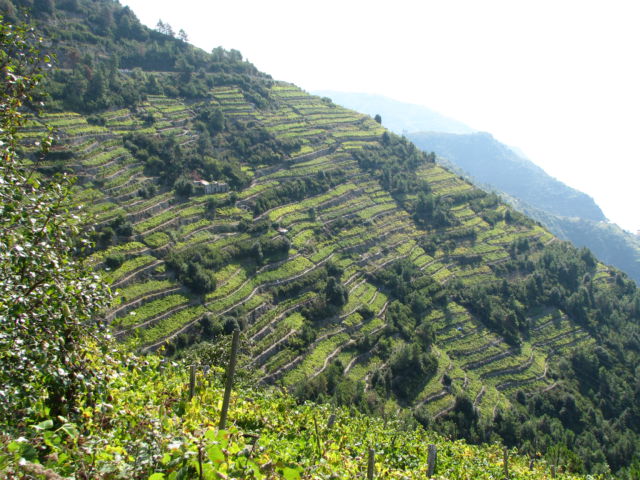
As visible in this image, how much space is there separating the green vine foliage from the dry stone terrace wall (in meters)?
15.2

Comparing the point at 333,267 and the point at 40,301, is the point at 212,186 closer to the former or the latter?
the point at 333,267

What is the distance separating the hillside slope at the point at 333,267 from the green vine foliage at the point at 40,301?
19011 millimetres

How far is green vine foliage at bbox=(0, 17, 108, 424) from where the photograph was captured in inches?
197

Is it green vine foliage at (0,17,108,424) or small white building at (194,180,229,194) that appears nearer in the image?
green vine foliage at (0,17,108,424)

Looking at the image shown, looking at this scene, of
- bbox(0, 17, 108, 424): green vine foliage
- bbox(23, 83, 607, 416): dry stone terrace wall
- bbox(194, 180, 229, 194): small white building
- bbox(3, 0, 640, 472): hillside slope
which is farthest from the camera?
bbox(194, 180, 229, 194): small white building

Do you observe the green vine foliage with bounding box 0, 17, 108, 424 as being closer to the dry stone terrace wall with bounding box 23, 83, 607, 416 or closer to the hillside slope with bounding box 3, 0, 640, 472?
the dry stone terrace wall with bounding box 23, 83, 607, 416

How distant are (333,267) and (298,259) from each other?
4.00 m

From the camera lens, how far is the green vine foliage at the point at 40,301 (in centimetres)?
501

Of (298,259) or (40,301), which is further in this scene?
(298,259)

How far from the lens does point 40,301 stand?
17.6ft

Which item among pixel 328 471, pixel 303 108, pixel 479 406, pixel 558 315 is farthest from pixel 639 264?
pixel 328 471

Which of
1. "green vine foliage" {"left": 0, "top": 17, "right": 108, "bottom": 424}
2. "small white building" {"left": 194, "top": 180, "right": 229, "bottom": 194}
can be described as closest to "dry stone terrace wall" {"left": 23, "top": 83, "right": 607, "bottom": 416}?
"small white building" {"left": 194, "top": 180, "right": 229, "bottom": 194}

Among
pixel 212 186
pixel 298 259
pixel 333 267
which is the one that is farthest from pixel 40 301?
pixel 212 186

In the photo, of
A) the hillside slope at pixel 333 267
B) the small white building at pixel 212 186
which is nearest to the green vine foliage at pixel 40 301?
the hillside slope at pixel 333 267
